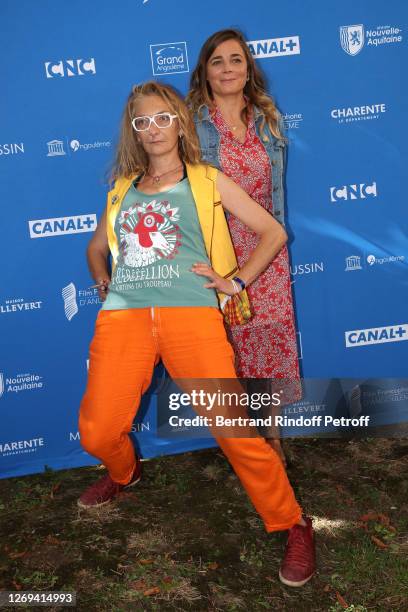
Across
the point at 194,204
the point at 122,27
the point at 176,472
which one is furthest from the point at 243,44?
the point at 176,472

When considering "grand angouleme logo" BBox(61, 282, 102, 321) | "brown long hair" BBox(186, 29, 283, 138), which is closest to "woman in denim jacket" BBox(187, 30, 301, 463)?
"brown long hair" BBox(186, 29, 283, 138)

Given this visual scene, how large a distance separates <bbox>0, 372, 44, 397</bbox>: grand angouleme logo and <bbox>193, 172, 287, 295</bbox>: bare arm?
1.52m

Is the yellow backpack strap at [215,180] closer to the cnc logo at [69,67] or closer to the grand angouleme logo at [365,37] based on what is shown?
the cnc logo at [69,67]

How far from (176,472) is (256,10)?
259 centimetres

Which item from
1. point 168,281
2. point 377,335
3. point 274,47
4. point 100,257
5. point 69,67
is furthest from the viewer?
point 377,335

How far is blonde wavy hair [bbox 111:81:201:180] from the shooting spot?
112 inches

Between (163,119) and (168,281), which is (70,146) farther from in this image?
(168,281)

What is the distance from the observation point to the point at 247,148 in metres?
3.25

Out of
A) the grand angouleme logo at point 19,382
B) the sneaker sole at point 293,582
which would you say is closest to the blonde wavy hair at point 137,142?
the grand angouleme logo at point 19,382

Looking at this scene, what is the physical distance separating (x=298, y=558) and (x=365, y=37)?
274 cm

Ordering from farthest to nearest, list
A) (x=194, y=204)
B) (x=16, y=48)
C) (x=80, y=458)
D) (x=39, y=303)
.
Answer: (x=80, y=458) → (x=39, y=303) → (x=16, y=48) → (x=194, y=204)

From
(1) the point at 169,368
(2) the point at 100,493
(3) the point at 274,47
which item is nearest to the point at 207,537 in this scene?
(2) the point at 100,493

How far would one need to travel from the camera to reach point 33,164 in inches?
140

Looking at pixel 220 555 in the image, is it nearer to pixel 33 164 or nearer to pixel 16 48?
pixel 33 164
